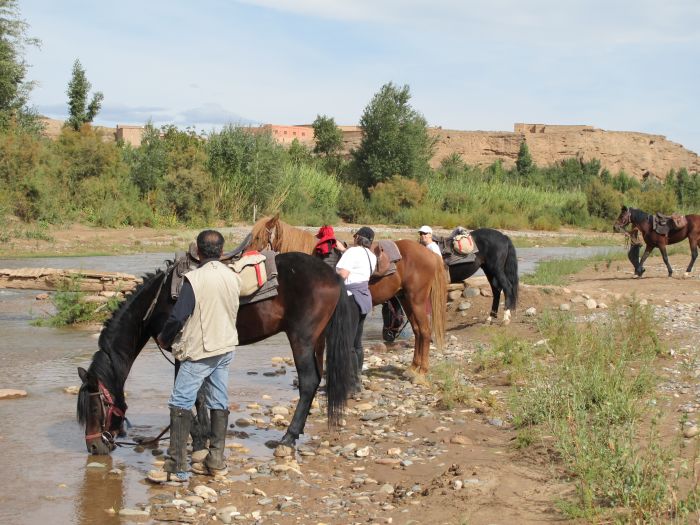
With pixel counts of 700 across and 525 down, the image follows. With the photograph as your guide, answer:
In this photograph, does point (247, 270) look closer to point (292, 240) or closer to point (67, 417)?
point (292, 240)

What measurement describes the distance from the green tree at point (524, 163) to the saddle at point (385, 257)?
66309 mm

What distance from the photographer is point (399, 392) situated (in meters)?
9.12

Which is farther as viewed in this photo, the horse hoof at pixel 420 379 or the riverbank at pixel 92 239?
the riverbank at pixel 92 239

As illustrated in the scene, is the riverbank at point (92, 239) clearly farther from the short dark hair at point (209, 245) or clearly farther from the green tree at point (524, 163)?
the green tree at point (524, 163)

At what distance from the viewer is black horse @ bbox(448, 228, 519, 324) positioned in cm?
1363

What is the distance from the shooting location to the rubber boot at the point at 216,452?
627cm

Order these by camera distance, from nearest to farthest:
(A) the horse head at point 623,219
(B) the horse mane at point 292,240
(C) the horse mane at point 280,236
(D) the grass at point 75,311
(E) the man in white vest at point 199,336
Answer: (E) the man in white vest at point 199,336
(C) the horse mane at point 280,236
(B) the horse mane at point 292,240
(D) the grass at point 75,311
(A) the horse head at point 623,219

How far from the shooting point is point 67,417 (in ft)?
25.8

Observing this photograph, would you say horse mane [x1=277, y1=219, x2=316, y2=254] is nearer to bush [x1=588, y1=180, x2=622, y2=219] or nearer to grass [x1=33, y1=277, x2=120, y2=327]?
grass [x1=33, y1=277, x2=120, y2=327]

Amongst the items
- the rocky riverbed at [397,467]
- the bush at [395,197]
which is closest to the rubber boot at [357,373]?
the rocky riverbed at [397,467]

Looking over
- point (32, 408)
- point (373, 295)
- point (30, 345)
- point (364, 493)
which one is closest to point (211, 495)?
point (364, 493)

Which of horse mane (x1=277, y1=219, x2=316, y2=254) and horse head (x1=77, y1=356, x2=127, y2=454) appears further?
horse mane (x1=277, y1=219, x2=316, y2=254)

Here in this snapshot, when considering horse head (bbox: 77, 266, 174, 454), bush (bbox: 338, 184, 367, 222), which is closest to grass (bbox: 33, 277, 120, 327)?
horse head (bbox: 77, 266, 174, 454)

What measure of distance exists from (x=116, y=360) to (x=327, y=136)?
5730cm
